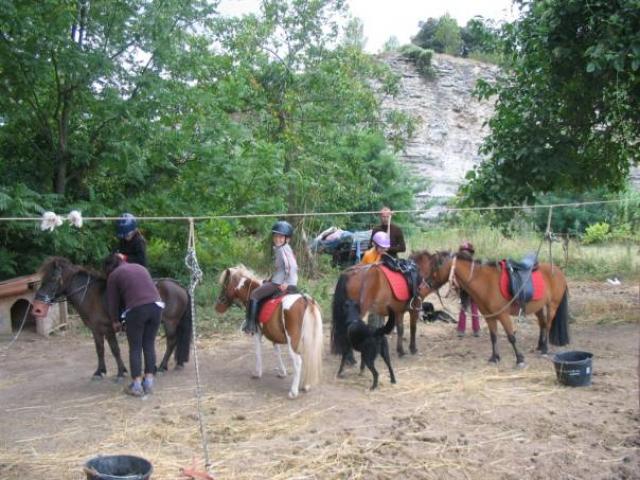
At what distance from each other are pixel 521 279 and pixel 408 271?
1424mm

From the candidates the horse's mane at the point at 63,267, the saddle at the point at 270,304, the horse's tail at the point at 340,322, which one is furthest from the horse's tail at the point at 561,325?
the horse's mane at the point at 63,267

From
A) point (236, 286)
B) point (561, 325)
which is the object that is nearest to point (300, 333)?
point (236, 286)

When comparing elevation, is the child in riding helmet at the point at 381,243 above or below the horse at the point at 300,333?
above

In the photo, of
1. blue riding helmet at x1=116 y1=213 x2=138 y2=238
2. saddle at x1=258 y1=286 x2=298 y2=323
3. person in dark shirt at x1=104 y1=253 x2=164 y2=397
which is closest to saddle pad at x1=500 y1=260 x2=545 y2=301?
saddle at x1=258 y1=286 x2=298 y2=323

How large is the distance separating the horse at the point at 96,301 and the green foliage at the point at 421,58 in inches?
929

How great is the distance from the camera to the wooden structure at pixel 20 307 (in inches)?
379

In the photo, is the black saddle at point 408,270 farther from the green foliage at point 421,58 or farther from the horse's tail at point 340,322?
the green foliage at point 421,58

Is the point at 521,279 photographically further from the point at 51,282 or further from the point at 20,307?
the point at 20,307

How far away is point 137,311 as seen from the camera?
6441 millimetres

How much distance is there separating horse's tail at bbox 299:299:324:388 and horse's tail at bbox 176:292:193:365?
1728 mm

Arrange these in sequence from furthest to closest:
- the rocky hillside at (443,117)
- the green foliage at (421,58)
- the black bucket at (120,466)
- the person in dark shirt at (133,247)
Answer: the green foliage at (421,58) < the rocky hillside at (443,117) < the person in dark shirt at (133,247) < the black bucket at (120,466)

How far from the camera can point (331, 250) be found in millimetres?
16891

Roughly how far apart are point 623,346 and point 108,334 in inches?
272

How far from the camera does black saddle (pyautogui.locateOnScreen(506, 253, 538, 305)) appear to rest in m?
7.95
